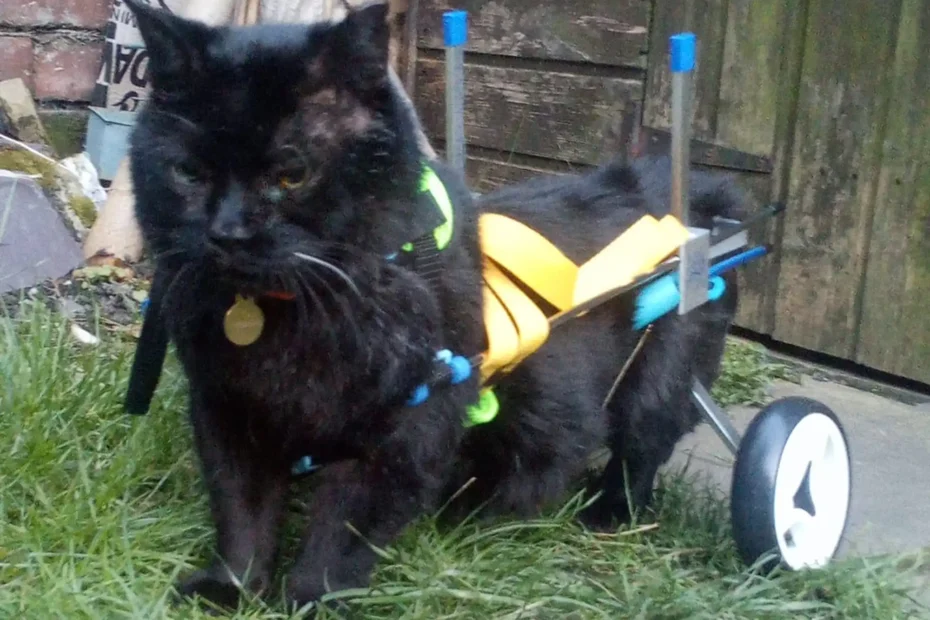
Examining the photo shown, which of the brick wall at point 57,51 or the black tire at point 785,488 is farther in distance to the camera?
the brick wall at point 57,51

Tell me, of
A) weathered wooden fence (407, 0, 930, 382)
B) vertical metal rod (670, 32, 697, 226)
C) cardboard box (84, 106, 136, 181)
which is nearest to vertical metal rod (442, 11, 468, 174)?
vertical metal rod (670, 32, 697, 226)

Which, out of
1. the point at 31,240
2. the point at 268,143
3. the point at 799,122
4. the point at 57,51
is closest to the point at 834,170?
the point at 799,122

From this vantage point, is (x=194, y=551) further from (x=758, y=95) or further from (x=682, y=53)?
(x=758, y=95)

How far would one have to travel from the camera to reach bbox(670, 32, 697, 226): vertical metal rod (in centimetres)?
130

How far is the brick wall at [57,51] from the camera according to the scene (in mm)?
2750

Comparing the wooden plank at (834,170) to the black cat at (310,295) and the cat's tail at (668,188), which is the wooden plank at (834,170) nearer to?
the cat's tail at (668,188)

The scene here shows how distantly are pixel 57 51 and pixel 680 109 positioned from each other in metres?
2.12

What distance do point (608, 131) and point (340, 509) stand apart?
1.66 meters

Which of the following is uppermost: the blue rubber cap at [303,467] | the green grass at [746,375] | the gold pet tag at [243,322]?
the gold pet tag at [243,322]

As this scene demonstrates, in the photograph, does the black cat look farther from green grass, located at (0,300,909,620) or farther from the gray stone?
the gray stone

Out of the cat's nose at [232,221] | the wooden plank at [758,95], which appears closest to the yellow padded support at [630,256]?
the cat's nose at [232,221]

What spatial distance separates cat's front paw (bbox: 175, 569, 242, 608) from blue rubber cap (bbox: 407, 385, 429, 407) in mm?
297

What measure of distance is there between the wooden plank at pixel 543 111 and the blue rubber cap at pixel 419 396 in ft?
5.13

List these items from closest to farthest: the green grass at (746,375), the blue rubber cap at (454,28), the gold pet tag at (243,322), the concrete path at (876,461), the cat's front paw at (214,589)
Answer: the gold pet tag at (243,322) → the cat's front paw at (214,589) → the blue rubber cap at (454,28) → the concrete path at (876,461) → the green grass at (746,375)
